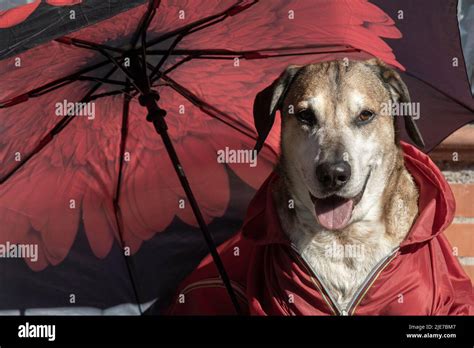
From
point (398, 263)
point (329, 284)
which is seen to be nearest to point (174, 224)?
point (329, 284)

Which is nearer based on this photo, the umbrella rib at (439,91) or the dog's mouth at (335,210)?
the dog's mouth at (335,210)

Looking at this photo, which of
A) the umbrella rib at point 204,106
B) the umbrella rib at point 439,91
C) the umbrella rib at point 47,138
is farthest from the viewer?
the umbrella rib at point 204,106

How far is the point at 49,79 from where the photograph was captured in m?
3.31

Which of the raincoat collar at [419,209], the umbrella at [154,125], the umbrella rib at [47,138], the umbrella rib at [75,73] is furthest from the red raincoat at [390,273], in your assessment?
the umbrella rib at [47,138]

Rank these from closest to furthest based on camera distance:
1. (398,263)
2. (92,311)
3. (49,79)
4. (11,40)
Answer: (11,40) → (398,263) → (49,79) → (92,311)

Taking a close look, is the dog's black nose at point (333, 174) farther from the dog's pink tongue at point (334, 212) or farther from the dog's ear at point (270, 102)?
the dog's ear at point (270, 102)

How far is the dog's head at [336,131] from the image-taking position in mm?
3008

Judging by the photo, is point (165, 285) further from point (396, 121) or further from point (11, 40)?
point (11, 40)

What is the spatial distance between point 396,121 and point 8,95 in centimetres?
155

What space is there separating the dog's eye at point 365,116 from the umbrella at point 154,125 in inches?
13.6

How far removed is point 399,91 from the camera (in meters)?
3.24

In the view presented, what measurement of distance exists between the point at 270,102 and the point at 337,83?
0.96ft

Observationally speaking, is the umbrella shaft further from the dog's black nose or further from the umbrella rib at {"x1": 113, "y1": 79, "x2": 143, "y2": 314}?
the dog's black nose

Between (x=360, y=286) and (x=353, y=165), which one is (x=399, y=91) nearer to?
(x=353, y=165)
